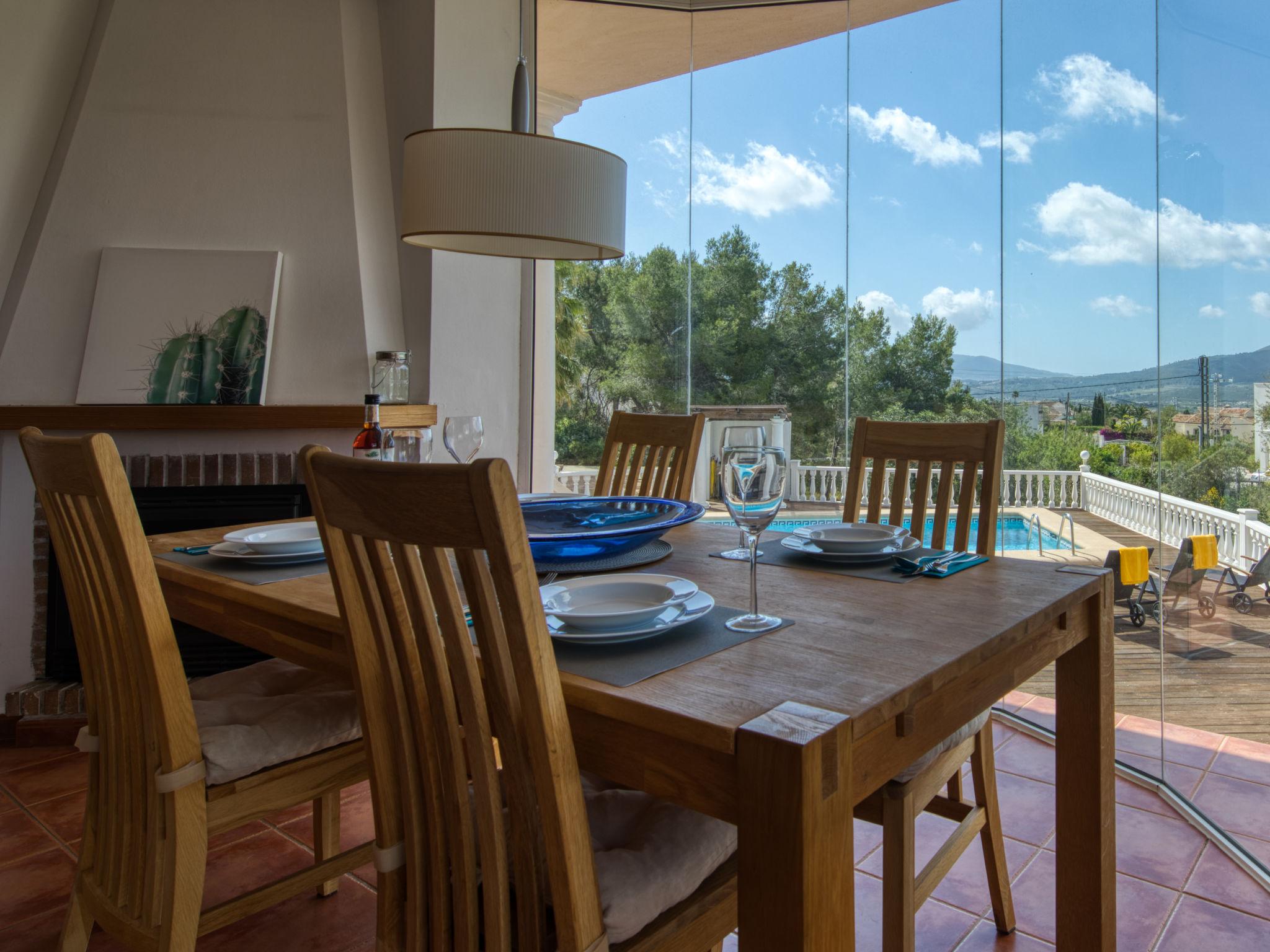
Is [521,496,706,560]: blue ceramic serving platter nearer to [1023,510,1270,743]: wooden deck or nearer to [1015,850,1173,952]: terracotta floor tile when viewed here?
[1015,850,1173,952]: terracotta floor tile

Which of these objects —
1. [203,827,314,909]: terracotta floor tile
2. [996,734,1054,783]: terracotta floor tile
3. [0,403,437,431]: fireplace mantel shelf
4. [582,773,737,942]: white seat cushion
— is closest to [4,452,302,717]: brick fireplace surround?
[0,403,437,431]: fireplace mantel shelf

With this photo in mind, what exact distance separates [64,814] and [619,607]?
6.68ft

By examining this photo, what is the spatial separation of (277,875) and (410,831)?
1.24 m

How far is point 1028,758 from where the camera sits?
8.79 ft

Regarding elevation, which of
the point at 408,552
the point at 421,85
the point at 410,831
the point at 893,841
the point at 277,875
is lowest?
the point at 277,875

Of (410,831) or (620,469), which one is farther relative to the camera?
(620,469)

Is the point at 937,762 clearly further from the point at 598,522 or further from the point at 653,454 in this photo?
Answer: the point at 653,454

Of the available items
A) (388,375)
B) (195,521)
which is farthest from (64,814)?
(388,375)

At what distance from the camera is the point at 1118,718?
274 cm

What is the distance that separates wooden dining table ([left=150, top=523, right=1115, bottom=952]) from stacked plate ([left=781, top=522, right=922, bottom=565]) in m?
0.09

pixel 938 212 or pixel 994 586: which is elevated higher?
pixel 938 212

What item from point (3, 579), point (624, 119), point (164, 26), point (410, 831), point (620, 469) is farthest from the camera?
point (624, 119)

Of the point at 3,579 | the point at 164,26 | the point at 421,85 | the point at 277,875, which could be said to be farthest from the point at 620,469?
the point at 164,26

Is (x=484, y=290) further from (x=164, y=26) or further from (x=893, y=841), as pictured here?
(x=893, y=841)
